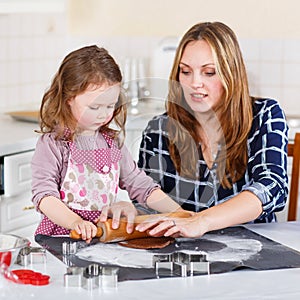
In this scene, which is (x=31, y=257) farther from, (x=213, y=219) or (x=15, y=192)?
(x=15, y=192)

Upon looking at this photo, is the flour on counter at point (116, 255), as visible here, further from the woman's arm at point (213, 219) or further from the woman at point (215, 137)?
the woman at point (215, 137)

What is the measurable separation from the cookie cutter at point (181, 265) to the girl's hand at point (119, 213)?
183 mm

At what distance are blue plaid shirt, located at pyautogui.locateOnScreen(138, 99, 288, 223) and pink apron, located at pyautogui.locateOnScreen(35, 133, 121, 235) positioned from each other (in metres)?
0.23

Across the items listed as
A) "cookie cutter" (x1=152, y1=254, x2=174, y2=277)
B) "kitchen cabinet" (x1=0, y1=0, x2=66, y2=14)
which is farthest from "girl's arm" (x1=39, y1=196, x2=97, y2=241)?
"kitchen cabinet" (x1=0, y1=0, x2=66, y2=14)

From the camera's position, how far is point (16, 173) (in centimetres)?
268

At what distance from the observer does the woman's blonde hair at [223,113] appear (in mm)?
1975

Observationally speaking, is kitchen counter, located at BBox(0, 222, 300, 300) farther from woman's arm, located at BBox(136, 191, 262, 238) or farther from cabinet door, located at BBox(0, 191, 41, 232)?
cabinet door, located at BBox(0, 191, 41, 232)

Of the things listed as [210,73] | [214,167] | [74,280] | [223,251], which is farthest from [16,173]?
[74,280]

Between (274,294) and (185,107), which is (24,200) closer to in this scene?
(185,107)

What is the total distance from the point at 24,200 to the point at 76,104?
1.05 metres

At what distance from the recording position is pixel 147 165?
212cm

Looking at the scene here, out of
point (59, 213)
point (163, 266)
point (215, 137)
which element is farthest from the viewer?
point (215, 137)

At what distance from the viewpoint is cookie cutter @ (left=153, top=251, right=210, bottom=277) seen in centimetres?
150

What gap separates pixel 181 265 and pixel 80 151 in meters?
0.45
